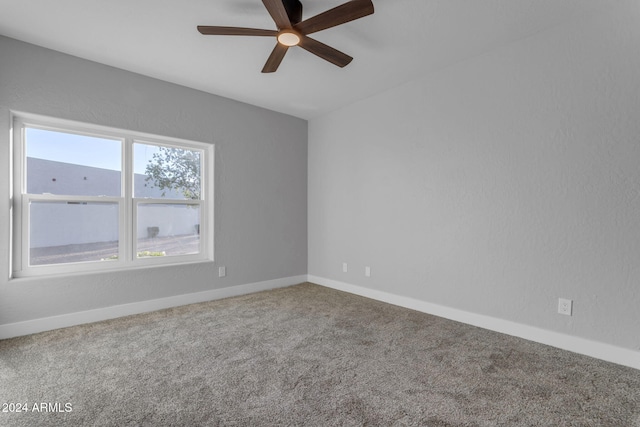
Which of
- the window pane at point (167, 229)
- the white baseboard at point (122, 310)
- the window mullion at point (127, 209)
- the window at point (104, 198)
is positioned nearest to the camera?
the white baseboard at point (122, 310)

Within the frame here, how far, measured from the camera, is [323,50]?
241cm

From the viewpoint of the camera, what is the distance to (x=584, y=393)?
1.85 m

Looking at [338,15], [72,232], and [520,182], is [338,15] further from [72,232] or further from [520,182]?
[72,232]

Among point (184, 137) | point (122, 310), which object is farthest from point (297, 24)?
point (122, 310)

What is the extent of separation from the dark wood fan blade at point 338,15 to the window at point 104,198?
227cm

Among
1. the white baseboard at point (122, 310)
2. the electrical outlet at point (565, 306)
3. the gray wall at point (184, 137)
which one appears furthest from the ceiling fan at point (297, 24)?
the white baseboard at point (122, 310)

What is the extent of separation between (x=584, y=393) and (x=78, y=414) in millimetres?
2870

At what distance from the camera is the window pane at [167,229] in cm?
348

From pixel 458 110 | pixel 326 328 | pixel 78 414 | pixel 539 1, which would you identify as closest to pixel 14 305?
pixel 78 414

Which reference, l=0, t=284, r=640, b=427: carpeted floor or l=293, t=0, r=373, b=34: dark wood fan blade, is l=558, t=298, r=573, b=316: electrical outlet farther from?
l=293, t=0, r=373, b=34: dark wood fan blade

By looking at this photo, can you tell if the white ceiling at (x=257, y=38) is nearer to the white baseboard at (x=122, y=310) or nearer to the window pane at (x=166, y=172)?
the window pane at (x=166, y=172)

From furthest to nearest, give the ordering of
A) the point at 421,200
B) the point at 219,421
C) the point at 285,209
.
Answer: the point at 285,209 → the point at 421,200 → the point at 219,421

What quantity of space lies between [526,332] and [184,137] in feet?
13.1

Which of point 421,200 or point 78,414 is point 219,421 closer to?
point 78,414
